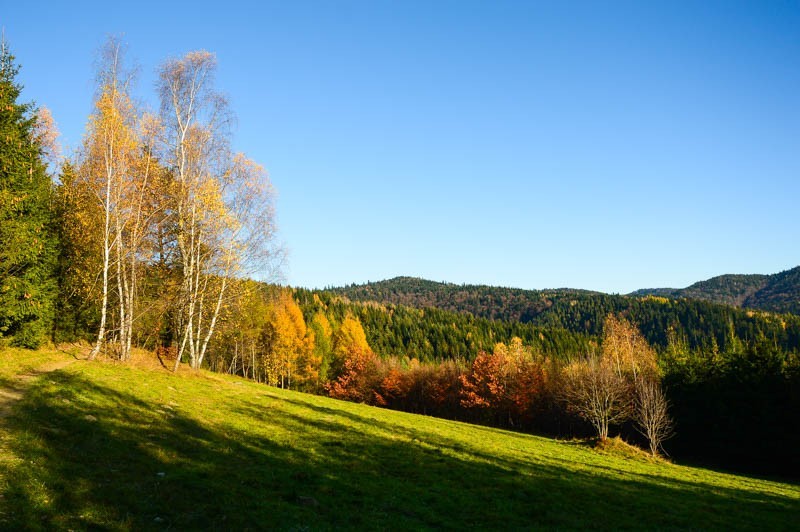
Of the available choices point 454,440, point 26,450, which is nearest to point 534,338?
point 454,440

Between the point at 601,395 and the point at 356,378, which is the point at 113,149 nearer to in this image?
the point at 601,395

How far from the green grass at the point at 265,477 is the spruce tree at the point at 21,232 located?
2.74 metres

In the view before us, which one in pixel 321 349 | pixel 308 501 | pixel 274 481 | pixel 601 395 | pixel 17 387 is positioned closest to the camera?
pixel 308 501

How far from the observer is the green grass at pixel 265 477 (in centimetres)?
984

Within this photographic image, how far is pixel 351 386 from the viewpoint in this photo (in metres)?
83.1

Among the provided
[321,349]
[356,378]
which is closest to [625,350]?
[356,378]

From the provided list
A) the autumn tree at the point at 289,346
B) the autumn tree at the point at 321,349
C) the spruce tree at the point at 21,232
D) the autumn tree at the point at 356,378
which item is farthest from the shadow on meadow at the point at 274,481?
the autumn tree at the point at 321,349

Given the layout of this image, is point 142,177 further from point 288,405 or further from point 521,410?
point 521,410

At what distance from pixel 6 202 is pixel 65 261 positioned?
957 centimetres

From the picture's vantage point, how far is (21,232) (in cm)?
2208

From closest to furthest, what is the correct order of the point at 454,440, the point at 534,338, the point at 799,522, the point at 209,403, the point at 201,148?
the point at 799,522, the point at 209,403, the point at 454,440, the point at 201,148, the point at 534,338

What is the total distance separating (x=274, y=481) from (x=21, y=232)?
1936 cm

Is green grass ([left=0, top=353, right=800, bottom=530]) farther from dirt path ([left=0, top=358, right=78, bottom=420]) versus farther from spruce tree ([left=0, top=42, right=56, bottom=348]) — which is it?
spruce tree ([left=0, top=42, right=56, bottom=348])

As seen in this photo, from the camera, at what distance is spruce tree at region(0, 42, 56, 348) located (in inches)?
868
